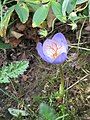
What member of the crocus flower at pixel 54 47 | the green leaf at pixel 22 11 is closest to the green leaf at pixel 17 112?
the crocus flower at pixel 54 47

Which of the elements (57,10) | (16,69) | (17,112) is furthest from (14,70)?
(57,10)

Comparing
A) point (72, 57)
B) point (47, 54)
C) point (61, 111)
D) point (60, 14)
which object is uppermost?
point (60, 14)

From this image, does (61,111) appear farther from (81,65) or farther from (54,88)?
(81,65)

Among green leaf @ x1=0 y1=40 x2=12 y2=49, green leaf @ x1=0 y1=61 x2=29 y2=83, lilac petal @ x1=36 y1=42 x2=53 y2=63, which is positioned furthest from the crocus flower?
green leaf @ x1=0 y1=40 x2=12 y2=49

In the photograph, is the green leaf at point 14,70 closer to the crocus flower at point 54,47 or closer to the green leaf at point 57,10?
the crocus flower at point 54,47

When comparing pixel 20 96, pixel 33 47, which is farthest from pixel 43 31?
pixel 20 96
